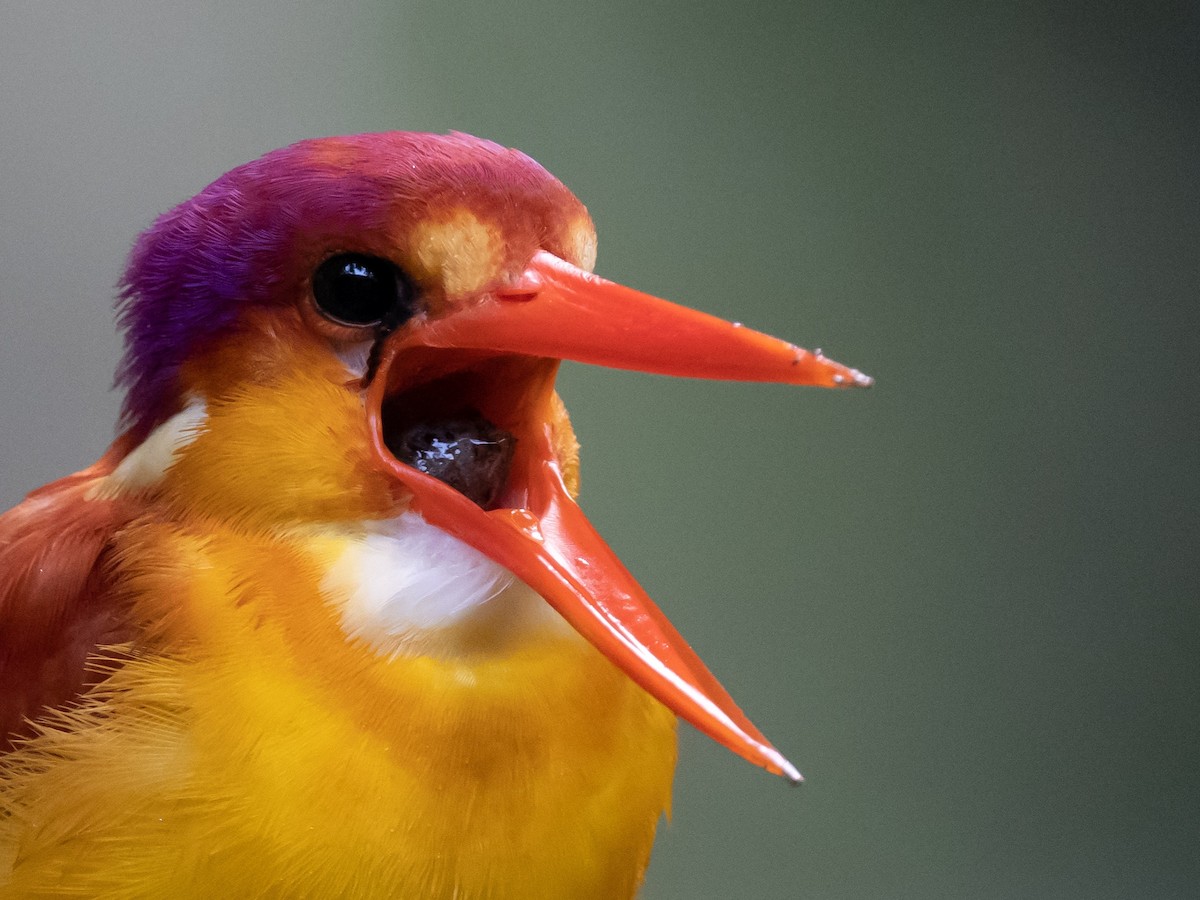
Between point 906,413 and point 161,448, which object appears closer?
point 161,448

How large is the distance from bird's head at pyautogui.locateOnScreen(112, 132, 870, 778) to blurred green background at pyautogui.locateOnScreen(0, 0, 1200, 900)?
1.75ft

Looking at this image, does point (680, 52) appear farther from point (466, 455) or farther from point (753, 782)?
point (753, 782)

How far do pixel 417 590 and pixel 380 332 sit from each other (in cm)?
12

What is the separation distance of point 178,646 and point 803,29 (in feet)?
3.12

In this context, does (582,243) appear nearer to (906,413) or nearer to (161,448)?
(161,448)

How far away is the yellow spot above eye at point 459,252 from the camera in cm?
42

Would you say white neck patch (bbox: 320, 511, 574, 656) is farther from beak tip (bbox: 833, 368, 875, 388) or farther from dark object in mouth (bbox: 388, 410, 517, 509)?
beak tip (bbox: 833, 368, 875, 388)

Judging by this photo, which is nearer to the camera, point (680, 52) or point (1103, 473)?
point (680, 52)

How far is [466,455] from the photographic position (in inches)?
18.4

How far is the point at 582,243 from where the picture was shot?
459mm

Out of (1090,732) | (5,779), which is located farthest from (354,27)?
(1090,732)

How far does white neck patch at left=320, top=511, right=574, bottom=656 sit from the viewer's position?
42 cm

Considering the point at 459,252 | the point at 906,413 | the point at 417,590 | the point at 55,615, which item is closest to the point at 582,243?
the point at 459,252

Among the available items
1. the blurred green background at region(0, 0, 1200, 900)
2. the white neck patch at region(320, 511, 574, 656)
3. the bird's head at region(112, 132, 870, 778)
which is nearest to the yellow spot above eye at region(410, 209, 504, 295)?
the bird's head at region(112, 132, 870, 778)
